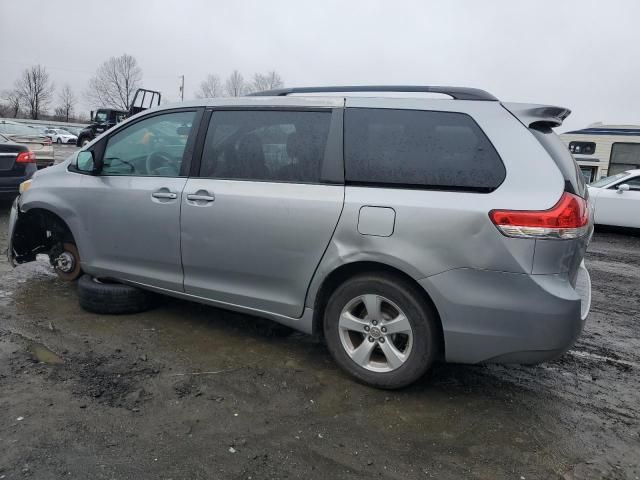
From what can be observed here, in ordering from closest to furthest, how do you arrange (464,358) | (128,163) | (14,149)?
(464,358), (128,163), (14,149)

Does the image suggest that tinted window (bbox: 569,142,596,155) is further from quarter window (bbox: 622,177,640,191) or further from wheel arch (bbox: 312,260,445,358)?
wheel arch (bbox: 312,260,445,358)

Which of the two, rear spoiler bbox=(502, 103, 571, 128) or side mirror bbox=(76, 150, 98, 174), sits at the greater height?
rear spoiler bbox=(502, 103, 571, 128)

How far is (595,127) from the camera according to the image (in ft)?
58.4

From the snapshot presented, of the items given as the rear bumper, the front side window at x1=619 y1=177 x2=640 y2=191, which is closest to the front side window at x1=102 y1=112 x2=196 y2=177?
the rear bumper

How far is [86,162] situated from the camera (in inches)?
173

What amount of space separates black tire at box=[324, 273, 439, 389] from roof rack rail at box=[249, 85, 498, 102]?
1.19m

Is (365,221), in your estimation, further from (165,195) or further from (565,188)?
(165,195)

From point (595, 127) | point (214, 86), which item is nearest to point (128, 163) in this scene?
point (595, 127)

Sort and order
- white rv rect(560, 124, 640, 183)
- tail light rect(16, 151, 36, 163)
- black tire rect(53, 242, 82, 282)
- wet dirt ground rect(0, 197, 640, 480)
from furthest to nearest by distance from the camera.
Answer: white rv rect(560, 124, 640, 183) → tail light rect(16, 151, 36, 163) → black tire rect(53, 242, 82, 282) → wet dirt ground rect(0, 197, 640, 480)

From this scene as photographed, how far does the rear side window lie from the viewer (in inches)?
114

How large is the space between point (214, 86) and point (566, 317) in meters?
86.4

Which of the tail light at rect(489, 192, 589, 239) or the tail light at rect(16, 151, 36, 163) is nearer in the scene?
the tail light at rect(489, 192, 589, 239)

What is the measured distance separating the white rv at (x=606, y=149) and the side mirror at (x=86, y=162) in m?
16.3

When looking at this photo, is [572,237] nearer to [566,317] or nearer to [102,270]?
[566,317]
